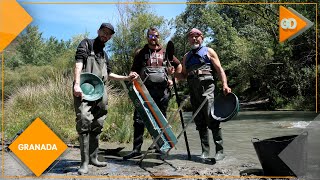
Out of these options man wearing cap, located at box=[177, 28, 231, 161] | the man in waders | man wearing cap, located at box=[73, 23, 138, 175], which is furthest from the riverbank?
the man in waders

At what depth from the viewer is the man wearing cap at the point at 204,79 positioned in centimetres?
538

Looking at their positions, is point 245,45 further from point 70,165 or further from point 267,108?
point 70,165

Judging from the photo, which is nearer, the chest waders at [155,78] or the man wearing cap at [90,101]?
the man wearing cap at [90,101]

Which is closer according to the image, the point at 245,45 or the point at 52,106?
the point at 52,106

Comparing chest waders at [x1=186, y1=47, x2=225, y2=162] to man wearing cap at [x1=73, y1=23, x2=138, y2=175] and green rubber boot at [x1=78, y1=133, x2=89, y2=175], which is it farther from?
green rubber boot at [x1=78, y1=133, x2=89, y2=175]

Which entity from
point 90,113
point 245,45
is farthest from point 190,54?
point 245,45

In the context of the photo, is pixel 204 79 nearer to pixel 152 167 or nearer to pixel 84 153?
pixel 152 167

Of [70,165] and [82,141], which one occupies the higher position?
[82,141]

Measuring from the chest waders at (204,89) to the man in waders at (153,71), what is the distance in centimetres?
31

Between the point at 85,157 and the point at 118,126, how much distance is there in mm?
3399

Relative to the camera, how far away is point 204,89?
5430mm

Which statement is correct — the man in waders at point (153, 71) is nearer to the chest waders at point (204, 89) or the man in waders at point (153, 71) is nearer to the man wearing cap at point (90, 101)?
the chest waders at point (204, 89)

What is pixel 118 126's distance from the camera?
798cm

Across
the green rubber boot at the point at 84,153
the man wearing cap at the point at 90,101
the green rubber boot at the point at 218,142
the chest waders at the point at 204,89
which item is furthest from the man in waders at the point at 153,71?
the green rubber boot at the point at 84,153
